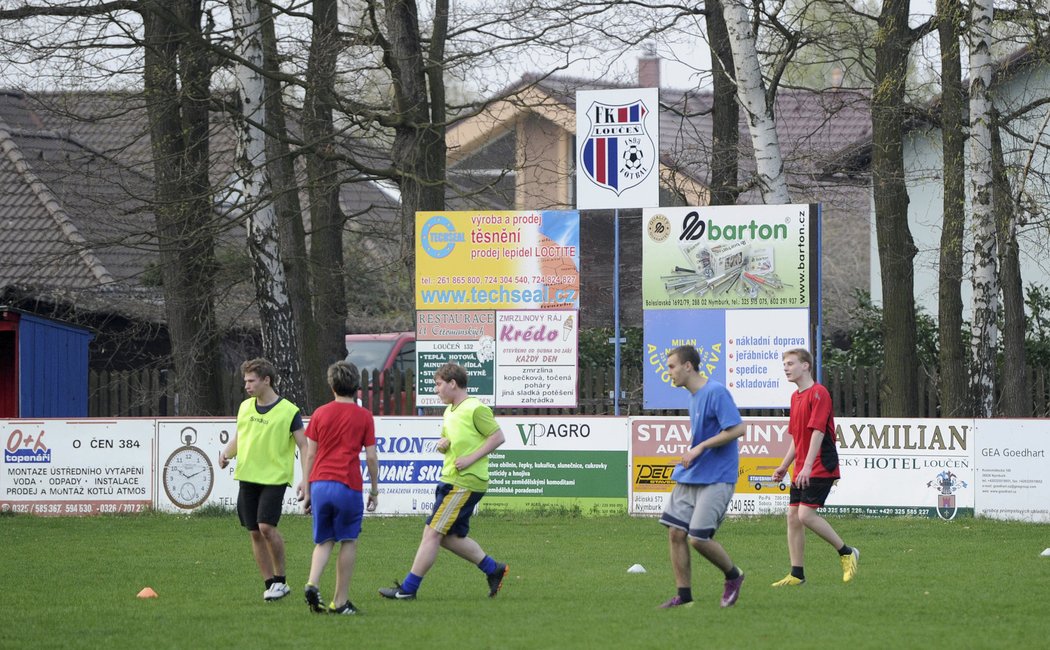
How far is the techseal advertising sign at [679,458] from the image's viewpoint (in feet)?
54.2

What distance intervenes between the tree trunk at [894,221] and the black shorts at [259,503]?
11.5m

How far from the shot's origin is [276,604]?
386 inches

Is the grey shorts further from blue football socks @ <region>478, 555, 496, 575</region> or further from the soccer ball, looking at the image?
the soccer ball

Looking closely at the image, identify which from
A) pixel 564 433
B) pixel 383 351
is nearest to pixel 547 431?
pixel 564 433

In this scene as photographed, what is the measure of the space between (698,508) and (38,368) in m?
14.2

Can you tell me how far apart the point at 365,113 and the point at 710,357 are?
601 centimetres

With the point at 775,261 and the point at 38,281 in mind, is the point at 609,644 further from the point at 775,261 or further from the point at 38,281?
the point at 38,281

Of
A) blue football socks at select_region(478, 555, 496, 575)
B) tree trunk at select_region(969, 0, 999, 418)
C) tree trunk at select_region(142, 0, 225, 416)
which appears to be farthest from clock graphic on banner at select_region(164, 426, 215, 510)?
tree trunk at select_region(969, 0, 999, 418)

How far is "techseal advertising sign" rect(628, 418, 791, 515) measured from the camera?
16.5 m

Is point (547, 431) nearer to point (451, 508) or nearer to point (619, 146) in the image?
point (619, 146)

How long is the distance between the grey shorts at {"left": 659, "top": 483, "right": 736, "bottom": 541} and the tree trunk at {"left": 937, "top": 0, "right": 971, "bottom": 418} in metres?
9.76

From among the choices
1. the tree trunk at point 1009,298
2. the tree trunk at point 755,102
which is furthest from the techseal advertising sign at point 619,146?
the tree trunk at point 1009,298

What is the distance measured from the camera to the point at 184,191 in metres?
19.9

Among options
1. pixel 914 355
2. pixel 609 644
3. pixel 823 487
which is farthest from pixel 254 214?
pixel 609 644
